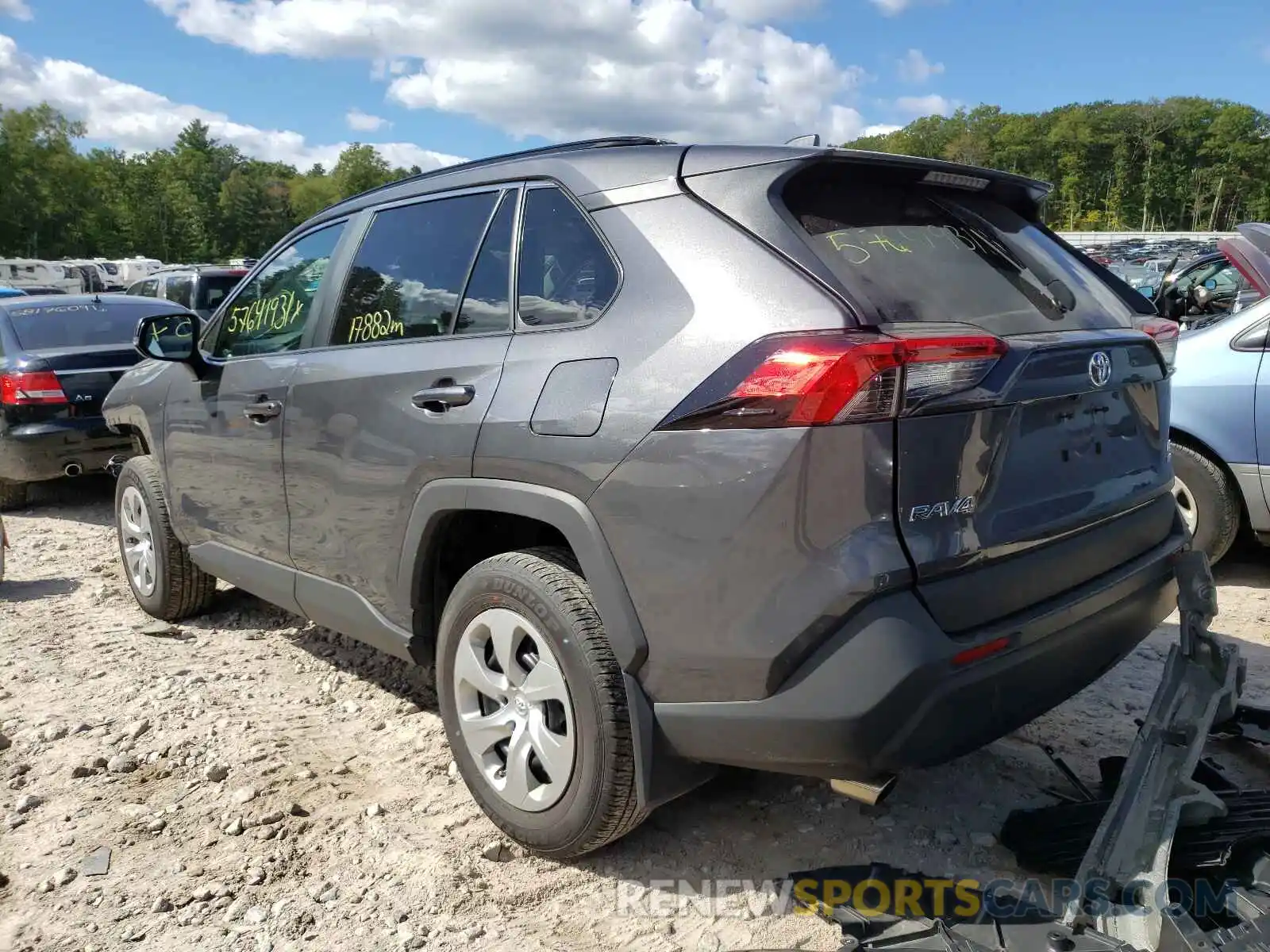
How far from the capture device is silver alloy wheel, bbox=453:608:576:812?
100 inches

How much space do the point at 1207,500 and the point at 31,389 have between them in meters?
7.34

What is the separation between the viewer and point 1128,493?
2.66m

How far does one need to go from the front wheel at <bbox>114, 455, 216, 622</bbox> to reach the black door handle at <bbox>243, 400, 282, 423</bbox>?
1182 millimetres

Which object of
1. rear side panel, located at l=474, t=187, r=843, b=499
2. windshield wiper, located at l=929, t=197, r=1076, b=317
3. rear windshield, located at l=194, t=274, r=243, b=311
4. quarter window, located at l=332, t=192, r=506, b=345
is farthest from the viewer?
rear windshield, located at l=194, t=274, r=243, b=311

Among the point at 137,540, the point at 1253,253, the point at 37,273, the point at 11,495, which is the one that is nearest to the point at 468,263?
the point at 137,540

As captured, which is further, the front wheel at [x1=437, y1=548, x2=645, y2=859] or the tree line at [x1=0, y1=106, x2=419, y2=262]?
the tree line at [x1=0, y1=106, x2=419, y2=262]

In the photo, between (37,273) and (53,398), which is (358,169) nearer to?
(37,273)

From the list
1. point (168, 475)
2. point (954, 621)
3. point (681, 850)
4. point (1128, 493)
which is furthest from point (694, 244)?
point (168, 475)

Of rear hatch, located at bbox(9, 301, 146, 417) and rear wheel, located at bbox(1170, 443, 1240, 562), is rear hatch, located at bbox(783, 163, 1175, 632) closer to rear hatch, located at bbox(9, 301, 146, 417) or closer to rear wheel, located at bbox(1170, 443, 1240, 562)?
rear wheel, located at bbox(1170, 443, 1240, 562)

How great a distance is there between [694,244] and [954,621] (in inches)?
40.7

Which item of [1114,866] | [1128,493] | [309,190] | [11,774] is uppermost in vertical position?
[309,190]

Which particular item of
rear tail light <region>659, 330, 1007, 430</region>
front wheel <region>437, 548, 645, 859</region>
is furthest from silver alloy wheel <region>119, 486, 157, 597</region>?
rear tail light <region>659, 330, 1007, 430</region>

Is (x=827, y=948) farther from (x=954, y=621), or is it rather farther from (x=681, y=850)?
(x=954, y=621)

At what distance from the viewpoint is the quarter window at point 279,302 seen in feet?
12.1
